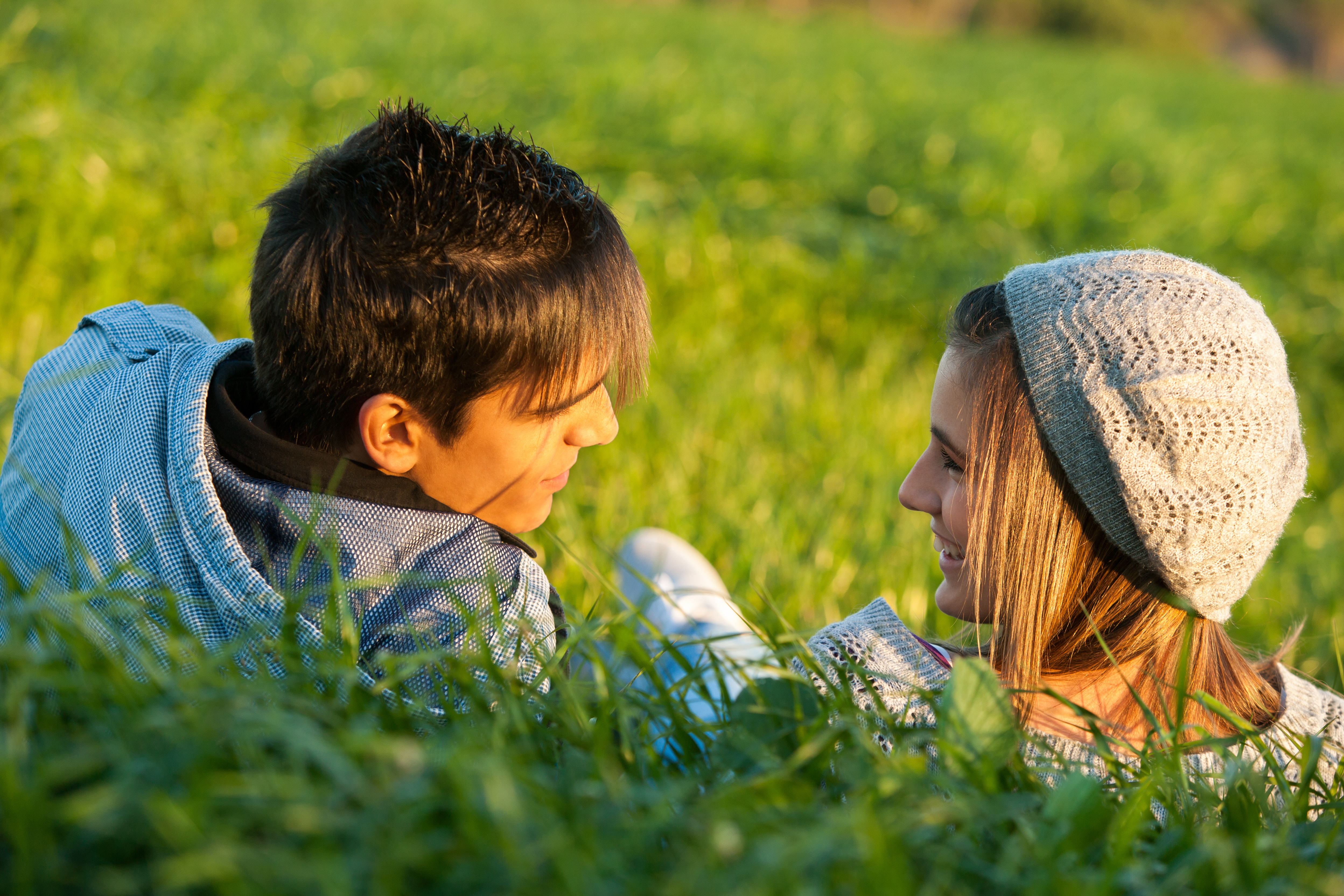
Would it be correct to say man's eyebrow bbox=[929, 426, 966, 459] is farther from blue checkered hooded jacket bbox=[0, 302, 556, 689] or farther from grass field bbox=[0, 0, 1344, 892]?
blue checkered hooded jacket bbox=[0, 302, 556, 689]

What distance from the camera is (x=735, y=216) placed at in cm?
626

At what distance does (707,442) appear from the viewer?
385cm

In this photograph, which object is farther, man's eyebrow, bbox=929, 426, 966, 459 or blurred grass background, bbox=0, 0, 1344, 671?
Result: blurred grass background, bbox=0, 0, 1344, 671

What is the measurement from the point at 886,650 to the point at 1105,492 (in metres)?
0.47

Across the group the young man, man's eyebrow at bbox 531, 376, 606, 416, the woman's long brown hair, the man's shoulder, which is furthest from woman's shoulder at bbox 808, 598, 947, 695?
the man's shoulder

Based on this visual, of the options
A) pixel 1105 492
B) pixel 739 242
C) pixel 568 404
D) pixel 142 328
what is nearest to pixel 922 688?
pixel 1105 492

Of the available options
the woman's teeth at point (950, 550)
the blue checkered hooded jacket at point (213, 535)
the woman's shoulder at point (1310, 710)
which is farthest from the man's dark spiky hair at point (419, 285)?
the woman's shoulder at point (1310, 710)

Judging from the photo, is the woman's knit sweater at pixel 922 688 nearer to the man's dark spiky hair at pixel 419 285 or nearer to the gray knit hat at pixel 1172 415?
the gray knit hat at pixel 1172 415

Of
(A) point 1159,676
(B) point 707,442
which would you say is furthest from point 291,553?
(B) point 707,442

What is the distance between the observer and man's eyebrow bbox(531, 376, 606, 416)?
190 cm

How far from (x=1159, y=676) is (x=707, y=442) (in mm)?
2178

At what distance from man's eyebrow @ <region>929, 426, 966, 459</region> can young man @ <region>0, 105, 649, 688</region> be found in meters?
0.62

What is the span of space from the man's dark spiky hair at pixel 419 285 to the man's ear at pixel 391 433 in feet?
0.09

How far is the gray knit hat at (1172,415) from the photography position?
1.67 m
